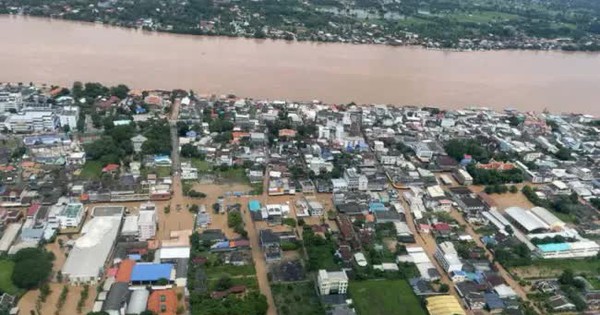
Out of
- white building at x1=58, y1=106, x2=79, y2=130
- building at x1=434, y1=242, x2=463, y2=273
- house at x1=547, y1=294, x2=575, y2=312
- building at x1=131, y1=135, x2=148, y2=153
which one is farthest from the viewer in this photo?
white building at x1=58, y1=106, x2=79, y2=130

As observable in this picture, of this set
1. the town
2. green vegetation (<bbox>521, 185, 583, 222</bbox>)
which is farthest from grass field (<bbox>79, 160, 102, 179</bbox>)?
green vegetation (<bbox>521, 185, 583, 222</bbox>)

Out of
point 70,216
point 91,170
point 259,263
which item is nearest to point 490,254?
point 259,263

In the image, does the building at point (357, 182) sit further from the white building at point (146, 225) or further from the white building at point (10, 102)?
the white building at point (10, 102)

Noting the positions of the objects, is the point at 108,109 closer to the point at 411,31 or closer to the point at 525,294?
the point at 525,294

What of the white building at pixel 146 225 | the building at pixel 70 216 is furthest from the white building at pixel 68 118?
the white building at pixel 146 225

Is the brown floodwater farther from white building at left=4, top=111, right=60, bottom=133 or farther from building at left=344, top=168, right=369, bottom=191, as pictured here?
building at left=344, top=168, right=369, bottom=191

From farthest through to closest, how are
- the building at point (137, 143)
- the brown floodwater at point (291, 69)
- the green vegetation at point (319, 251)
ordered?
the brown floodwater at point (291, 69)
the building at point (137, 143)
the green vegetation at point (319, 251)
